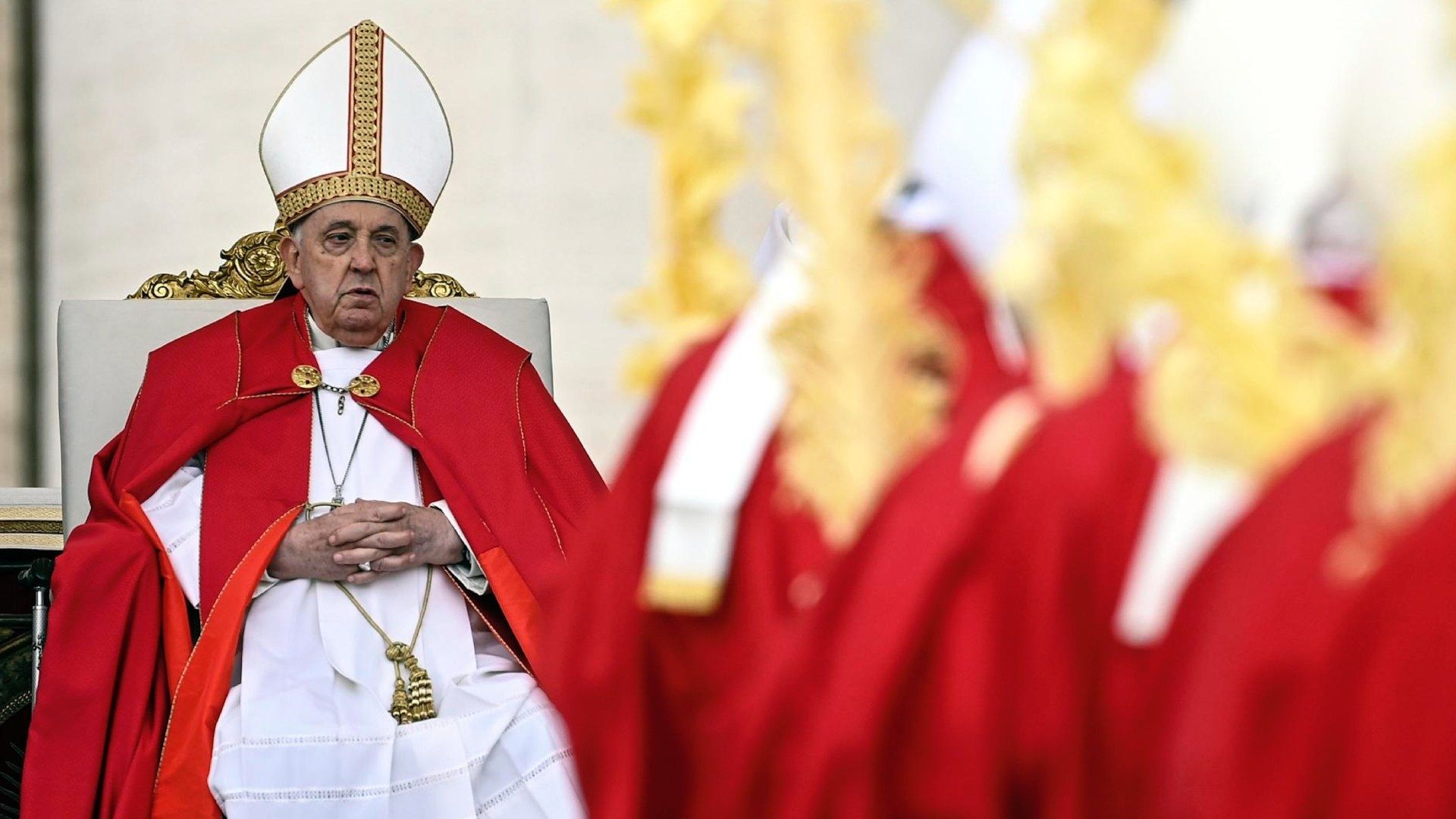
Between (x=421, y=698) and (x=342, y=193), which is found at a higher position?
(x=342, y=193)

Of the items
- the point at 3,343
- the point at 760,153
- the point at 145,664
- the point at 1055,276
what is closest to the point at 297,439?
the point at 145,664

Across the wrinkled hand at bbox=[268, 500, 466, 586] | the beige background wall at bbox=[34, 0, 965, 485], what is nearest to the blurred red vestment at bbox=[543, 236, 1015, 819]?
the wrinkled hand at bbox=[268, 500, 466, 586]

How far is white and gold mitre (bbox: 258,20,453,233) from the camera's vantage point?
380 cm

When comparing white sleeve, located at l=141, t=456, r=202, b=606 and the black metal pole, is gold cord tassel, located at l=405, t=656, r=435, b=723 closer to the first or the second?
white sleeve, located at l=141, t=456, r=202, b=606

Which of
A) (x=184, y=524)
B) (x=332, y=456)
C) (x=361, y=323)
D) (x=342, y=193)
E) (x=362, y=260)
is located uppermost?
(x=342, y=193)

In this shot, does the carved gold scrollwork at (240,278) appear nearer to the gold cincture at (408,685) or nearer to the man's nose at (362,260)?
the man's nose at (362,260)

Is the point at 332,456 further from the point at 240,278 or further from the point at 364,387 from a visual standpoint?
the point at 240,278

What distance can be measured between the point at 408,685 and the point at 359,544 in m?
0.25

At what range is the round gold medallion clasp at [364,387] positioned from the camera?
3742 mm

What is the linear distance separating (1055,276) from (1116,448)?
0.35 ft

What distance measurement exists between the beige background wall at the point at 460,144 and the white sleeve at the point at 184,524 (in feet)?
8.84

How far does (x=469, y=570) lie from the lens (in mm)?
3564

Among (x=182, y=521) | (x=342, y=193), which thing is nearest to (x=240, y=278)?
(x=342, y=193)

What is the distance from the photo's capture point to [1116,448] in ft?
3.83
